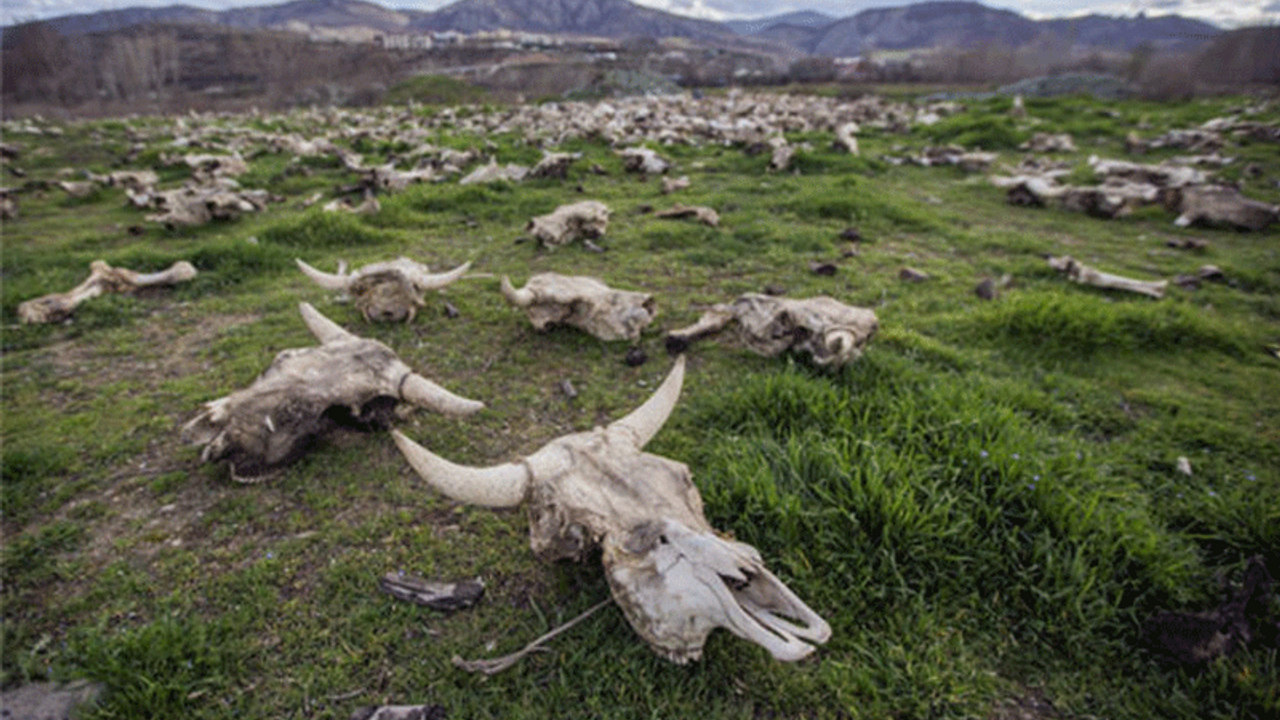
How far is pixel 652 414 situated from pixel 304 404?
1.82 metres

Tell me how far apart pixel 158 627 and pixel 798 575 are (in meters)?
2.43

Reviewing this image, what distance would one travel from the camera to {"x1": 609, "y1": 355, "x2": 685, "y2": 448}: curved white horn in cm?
270

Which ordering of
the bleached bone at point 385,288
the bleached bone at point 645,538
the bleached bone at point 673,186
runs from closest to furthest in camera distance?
the bleached bone at point 645,538, the bleached bone at point 385,288, the bleached bone at point 673,186

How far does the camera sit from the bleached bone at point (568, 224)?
6570mm

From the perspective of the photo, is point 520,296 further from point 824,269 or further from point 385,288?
point 824,269

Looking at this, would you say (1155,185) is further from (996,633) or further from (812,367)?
(996,633)

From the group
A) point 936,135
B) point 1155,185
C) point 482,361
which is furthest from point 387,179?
point 936,135

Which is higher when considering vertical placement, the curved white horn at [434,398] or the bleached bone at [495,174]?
the bleached bone at [495,174]

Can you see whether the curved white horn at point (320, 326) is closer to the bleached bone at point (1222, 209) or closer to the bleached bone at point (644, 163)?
the bleached bone at point (644, 163)

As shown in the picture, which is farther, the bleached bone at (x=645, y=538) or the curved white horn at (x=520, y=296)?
the curved white horn at (x=520, y=296)

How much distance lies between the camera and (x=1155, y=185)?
911cm

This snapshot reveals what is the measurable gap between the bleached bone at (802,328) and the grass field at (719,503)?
5.6 inches

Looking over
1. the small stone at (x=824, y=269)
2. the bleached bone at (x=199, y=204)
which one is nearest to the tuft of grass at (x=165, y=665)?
the small stone at (x=824, y=269)

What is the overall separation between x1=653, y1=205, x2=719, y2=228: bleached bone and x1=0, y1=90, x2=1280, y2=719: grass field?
1623mm
